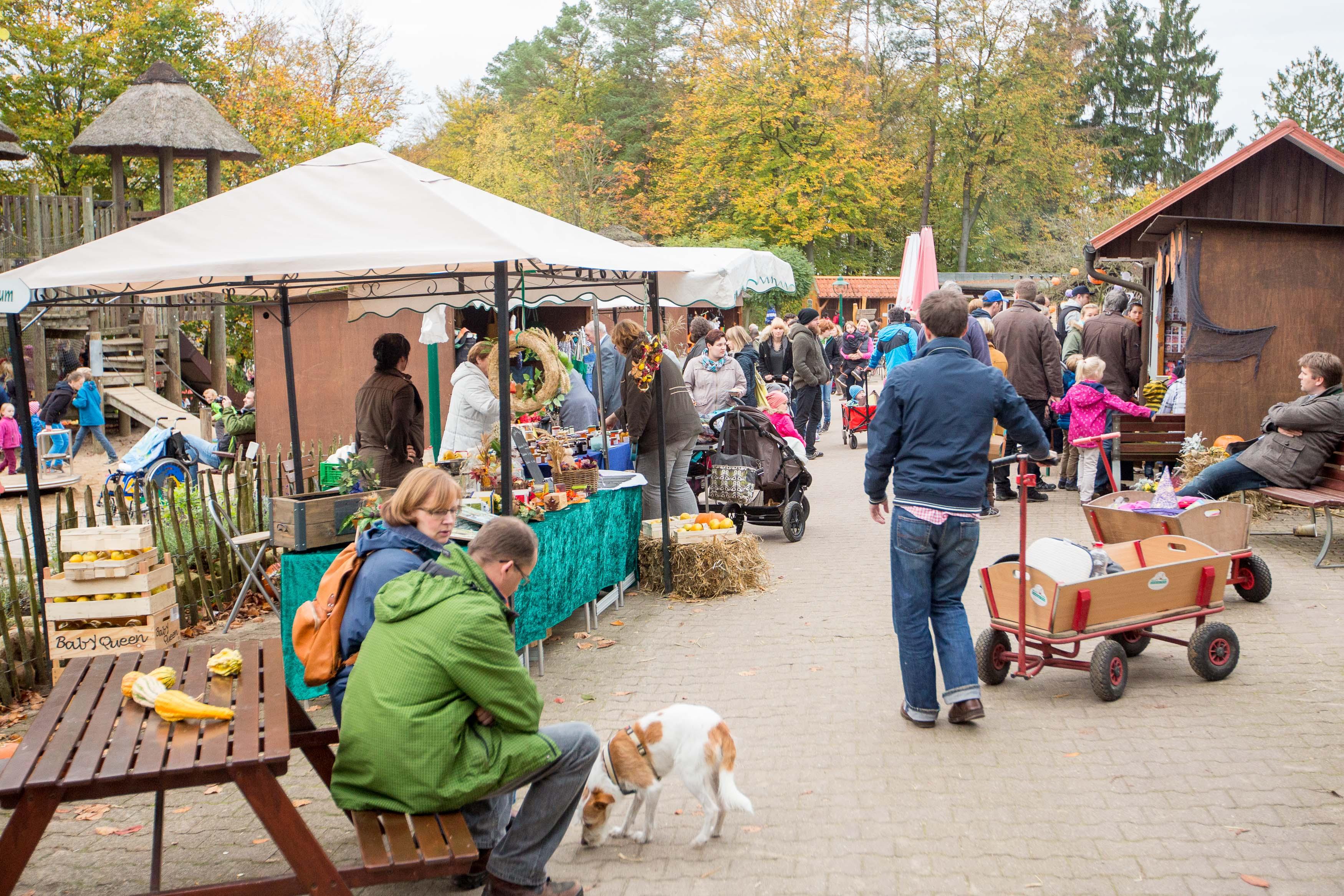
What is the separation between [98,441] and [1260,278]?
1711 centimetres

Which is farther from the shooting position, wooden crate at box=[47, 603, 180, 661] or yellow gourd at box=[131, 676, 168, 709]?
wooden crate at box=[47, 603, 180, 661]

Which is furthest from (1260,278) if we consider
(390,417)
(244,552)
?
(244,552)

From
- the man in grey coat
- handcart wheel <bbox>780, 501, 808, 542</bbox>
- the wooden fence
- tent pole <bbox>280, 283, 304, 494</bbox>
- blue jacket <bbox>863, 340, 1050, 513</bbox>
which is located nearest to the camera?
blue jacket <bbox>863, 340, 1050, 513</bbox>

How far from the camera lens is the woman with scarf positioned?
12.4 metres

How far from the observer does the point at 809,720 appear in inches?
215

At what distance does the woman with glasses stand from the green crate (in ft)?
7.86

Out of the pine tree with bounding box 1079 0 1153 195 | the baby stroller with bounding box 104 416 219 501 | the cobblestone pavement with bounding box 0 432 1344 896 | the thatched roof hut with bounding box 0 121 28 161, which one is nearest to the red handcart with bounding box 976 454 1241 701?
the cobblestone pavement with bounding box 0 432 1344 896

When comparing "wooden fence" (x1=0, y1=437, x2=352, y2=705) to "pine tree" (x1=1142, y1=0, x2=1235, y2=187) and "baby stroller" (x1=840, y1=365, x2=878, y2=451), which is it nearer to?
"baby stroller" (x1=840, y1=365, x2=878, y2=451)

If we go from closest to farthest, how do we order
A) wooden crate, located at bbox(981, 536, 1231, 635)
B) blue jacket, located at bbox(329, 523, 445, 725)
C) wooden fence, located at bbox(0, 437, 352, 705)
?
blue jacket, located at bbox(329, 523, 445, 725) → wooden crate, located at bbox(981, 536, 1231, 635) → wooden fence, located at bbox(0, 437, 352, 705)

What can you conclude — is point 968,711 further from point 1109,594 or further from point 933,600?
point 1109,594

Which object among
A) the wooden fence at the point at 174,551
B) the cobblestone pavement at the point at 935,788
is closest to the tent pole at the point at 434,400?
the wooden fence at the point at 174,551

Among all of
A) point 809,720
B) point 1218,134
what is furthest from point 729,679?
point 1218,134

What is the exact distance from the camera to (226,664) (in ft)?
12.7

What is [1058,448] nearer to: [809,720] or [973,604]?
[973,604]
